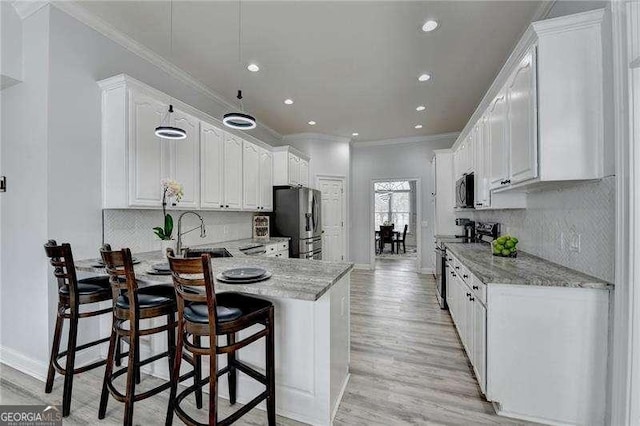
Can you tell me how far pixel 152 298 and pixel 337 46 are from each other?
2.82 m

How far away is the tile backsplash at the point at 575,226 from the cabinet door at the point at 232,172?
3467 mm

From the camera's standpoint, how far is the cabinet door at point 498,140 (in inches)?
94.3

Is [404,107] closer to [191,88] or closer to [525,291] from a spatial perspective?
[191,88]

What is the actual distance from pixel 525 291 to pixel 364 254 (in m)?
5.16

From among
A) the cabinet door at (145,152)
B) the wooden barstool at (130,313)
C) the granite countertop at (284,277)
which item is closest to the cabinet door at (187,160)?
the cabinet door at (145,152)

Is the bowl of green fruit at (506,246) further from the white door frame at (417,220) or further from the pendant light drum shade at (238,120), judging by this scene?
the white door frame at (417,220)

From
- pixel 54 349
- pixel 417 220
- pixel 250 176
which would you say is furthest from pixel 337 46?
pixel 417 220

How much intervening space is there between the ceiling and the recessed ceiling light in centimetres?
5

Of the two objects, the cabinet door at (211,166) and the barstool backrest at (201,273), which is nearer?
the barstool backrest at (201,273)

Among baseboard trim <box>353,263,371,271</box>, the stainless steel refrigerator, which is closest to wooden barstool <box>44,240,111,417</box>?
the stainless steel refrigerator

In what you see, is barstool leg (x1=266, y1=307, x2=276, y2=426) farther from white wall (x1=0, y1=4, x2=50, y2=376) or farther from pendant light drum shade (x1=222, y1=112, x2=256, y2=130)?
white wall (x1=0, y1=4, x2=50, y2=376)

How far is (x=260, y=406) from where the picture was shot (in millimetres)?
1900

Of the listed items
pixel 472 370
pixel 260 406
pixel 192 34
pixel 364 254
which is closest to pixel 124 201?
pixel 192 34

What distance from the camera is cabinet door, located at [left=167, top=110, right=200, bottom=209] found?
3055mm
